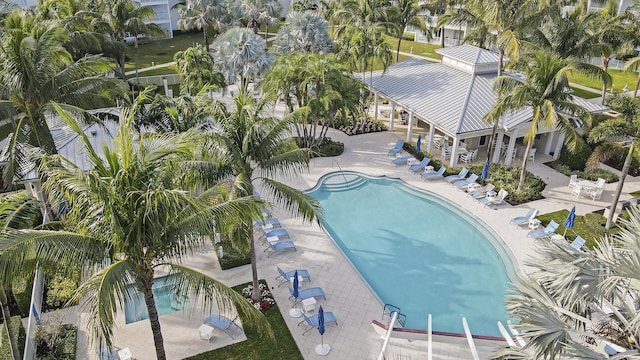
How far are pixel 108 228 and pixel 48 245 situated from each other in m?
1.07

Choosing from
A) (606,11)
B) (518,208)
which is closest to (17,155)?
(518,208)

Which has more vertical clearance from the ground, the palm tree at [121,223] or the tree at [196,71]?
the palm tree at [121,223]

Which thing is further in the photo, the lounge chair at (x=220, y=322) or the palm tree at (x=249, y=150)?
the lounge chair at (x=220, y=322)

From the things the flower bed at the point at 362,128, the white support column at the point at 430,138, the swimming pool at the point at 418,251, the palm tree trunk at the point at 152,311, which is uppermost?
the palm tree trunk at the point at 152,311

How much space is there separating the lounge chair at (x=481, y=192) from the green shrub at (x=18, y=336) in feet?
63.8

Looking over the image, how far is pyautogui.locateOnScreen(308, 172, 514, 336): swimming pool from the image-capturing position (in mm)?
17297

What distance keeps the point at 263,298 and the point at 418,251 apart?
7146 mm

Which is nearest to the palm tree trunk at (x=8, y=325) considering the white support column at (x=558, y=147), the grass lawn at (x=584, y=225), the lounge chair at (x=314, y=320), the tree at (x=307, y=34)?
the lounge chair at (x=314, y=320)

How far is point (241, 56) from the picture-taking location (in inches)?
1243

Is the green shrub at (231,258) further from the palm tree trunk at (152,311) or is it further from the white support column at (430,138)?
the white support column at (430,138)

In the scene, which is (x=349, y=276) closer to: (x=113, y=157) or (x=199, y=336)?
(x=199, y=336)

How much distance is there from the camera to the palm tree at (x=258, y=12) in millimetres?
44906

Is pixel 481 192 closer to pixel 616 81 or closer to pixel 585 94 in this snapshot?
pixel 585 94

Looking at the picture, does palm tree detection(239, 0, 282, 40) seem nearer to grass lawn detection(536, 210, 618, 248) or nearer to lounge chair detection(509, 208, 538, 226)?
lounge chair detection(509, 208, 538, 226)
